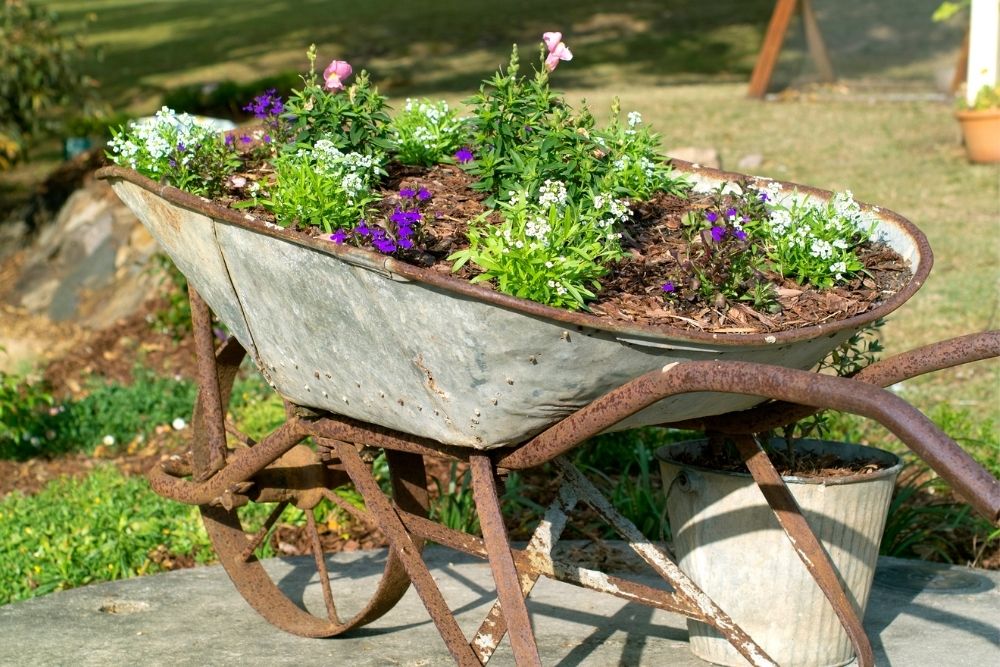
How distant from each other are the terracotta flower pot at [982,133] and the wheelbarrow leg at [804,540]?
7.42 metres

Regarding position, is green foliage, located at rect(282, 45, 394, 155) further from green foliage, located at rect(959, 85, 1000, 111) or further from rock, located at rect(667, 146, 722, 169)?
green foliage, located at rect(959, 85, 1000, 111)

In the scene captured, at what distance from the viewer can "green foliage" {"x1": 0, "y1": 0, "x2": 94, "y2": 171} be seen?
9.11 metres

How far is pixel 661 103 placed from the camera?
41.4 ft

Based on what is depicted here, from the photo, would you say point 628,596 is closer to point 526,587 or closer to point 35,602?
point 526,587

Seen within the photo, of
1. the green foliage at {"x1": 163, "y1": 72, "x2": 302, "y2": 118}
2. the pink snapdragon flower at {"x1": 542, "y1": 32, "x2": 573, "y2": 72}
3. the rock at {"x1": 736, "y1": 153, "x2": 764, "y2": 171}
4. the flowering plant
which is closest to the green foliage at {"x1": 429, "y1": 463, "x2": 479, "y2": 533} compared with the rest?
the flowering plant

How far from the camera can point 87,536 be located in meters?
4.07

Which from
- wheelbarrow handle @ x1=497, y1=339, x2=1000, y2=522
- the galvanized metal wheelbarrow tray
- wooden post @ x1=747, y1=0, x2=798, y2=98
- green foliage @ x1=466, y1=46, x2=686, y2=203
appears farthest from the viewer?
wooden post @ x1=747, y1=0, x2=798, y2=98

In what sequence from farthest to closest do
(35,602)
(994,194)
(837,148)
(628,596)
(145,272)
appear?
(837,148), (994,194), (145,272), (35,602), (628,596)

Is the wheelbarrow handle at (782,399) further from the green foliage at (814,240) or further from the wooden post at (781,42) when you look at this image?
the wooden post at (781,42)

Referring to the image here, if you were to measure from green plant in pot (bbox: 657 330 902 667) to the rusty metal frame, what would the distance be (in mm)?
138

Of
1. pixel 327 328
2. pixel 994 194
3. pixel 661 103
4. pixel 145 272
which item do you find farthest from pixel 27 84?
pixel 327 328

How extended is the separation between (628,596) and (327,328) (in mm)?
832

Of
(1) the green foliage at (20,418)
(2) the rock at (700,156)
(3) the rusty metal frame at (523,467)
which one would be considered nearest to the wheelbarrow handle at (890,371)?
(3) the rusty metal frame at (523,467)

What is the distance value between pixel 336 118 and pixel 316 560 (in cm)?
121
